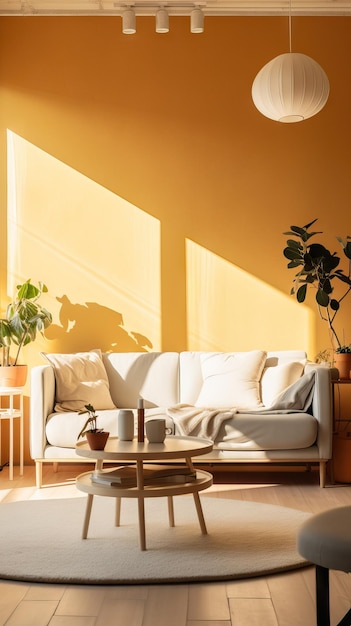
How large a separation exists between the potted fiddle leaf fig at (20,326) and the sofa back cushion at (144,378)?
1.92 feet

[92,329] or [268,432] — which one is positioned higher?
[92,329]

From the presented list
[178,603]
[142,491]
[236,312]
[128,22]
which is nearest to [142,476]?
[142,491]

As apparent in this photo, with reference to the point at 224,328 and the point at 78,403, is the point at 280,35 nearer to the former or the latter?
the point at 224,328

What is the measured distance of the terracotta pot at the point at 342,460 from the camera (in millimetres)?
5367

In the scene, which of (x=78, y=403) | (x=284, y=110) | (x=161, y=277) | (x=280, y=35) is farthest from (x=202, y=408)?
(x=280, y=35)

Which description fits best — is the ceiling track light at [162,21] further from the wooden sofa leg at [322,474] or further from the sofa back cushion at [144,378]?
the wooden sofa leg at [322,474]

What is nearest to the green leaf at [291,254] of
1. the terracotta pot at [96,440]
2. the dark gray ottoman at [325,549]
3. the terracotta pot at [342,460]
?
the terracotta pot at [342,460]

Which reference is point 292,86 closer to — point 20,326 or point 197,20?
point 197,20

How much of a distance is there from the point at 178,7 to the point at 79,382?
2.98 meters

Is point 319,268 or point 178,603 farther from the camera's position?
point 319,268

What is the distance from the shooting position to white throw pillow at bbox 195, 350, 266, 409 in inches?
221

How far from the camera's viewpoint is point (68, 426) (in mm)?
5262

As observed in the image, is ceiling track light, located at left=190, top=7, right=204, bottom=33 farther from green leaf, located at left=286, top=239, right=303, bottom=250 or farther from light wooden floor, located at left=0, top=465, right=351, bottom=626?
light wooden floor, located at left=0, top=465, right=351, bottom=626

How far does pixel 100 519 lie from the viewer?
421 cm
